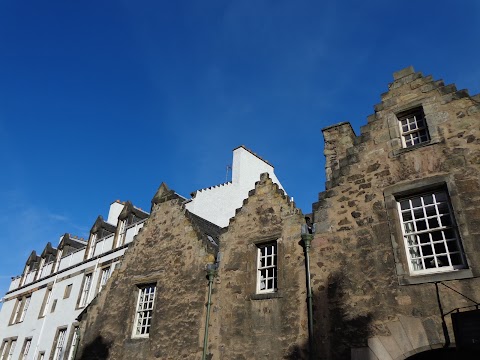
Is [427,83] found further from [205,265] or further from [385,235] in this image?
[205,265]

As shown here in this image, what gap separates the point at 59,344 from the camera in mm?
23484

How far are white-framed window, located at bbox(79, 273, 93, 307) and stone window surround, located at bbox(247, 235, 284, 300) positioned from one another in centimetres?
1520

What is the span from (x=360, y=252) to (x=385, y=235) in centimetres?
72

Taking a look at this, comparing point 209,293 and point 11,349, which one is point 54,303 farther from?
point 209,293

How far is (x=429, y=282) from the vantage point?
28.9 feet

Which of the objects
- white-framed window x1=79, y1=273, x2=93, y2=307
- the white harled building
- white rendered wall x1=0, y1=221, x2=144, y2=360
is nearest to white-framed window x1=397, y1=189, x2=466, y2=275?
the white harled building

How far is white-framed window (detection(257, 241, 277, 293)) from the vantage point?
11.6 m

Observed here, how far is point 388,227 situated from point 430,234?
0.94m

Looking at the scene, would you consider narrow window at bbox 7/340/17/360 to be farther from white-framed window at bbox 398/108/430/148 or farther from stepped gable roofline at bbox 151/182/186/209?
white-framed window at bbox 398/108/430/148

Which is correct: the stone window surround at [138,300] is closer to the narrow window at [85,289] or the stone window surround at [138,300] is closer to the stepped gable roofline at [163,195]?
the stepped gable roofline at [163,195]

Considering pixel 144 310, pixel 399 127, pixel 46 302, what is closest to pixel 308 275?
pixel 399 127

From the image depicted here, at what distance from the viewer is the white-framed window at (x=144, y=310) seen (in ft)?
45.7

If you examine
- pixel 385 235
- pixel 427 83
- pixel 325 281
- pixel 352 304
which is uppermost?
pixel 427 83

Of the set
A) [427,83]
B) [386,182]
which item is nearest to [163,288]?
[386,182]
